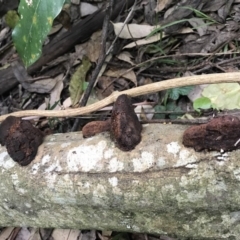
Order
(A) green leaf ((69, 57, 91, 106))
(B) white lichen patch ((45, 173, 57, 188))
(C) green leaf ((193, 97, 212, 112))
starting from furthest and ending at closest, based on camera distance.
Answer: (A) green leaf ((69, 57, 91, 106)) → (C) green leaf ((193, 97, 212, 112)) → (B) white lichen patch ((45, 173, 57, 188))

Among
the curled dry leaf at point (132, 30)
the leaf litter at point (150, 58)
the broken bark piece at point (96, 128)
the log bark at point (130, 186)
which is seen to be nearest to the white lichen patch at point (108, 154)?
the log bark at point (130, 186)

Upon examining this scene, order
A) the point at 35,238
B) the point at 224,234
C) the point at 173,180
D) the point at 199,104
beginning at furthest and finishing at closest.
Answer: the point at 35,238 < the point at 199,104 < the point at 224,234 < the point at 173,180

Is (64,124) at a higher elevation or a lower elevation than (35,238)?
higher

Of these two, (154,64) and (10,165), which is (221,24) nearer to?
(154,64)

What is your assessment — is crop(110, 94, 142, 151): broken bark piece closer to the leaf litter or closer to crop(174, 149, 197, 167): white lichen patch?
crop(174, 149, 197, 167): white lichen patch

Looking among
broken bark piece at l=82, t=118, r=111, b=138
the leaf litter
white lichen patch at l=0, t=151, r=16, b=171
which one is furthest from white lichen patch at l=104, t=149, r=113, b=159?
the leaf litter

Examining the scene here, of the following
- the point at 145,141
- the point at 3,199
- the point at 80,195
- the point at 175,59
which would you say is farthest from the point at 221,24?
the point at 3,199

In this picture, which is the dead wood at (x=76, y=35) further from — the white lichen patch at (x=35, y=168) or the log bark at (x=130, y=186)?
the white lichen patch at (x=35, y=168)
